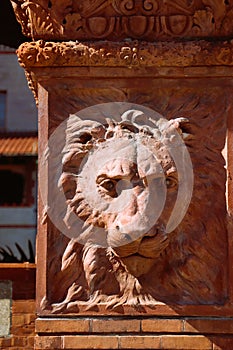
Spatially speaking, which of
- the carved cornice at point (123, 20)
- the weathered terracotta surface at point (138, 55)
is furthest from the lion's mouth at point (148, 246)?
the carved cornice at point (123, 20)

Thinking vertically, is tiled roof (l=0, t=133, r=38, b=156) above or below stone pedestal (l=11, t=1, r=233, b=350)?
below

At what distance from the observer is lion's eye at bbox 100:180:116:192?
450 centimetres

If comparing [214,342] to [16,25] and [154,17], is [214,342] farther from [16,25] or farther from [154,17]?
Result: [16,25]

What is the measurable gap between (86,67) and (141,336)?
51.7 inches

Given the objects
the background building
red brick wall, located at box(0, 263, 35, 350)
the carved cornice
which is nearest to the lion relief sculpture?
the carved cornice

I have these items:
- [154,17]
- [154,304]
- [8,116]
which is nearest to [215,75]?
[154,17]

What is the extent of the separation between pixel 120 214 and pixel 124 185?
14 cm

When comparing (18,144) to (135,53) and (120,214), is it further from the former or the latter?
(120,214)

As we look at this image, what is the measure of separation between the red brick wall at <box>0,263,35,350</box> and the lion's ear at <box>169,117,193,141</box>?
175 cm

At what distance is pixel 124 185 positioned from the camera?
4469 millimetres

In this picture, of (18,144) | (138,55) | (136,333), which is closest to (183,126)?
(138,55)

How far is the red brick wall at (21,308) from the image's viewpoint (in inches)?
237

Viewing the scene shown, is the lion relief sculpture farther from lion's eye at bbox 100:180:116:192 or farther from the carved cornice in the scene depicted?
the carved cornice

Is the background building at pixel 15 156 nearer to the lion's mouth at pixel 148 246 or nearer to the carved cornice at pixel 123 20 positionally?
the carved cornice at pixel 123 20
